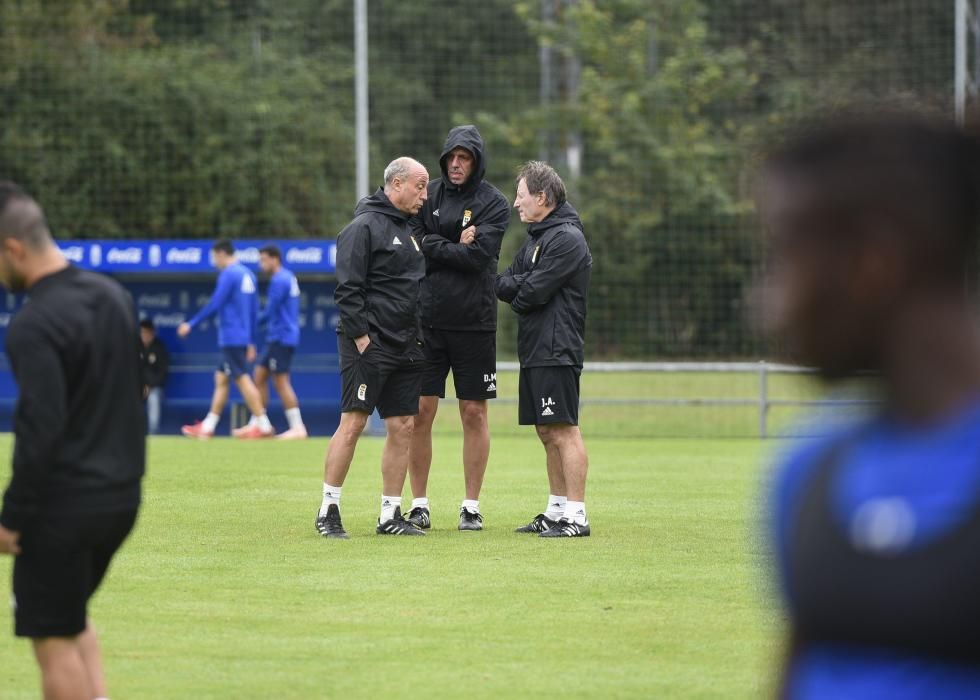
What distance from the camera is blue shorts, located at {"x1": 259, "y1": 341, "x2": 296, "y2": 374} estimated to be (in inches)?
715

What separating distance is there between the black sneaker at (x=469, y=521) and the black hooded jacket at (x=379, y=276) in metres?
1.20

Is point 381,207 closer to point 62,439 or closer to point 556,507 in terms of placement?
point 556,507

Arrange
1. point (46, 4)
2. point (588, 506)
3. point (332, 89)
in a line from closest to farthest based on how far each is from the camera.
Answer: point (588, 506), point (46, 4), point (332, 89)

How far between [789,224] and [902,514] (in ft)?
1.33

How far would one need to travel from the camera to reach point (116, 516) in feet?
15.3

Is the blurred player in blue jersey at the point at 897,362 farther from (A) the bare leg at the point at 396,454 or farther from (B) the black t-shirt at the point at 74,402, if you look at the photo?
(A) the bare leg at the point at 396,454

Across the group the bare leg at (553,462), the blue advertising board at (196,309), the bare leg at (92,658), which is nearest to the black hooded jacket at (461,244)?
the bare leg at (553,462)

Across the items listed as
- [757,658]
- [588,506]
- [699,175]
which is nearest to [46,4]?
[699,175]

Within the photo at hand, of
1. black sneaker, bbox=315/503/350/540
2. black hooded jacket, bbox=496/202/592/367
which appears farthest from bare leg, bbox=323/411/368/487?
black hooded jacket, bbox=496/202/592/367

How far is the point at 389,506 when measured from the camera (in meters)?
9.96

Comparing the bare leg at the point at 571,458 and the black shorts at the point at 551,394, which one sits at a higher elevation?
the black shorts at the point at 551,394

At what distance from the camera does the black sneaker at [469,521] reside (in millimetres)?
10306

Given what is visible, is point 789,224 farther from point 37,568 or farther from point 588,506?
point 588,506

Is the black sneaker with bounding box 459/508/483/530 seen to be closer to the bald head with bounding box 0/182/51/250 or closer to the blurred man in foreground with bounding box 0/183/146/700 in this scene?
the blurred man in foreground with bounding box 0/183/146/700
